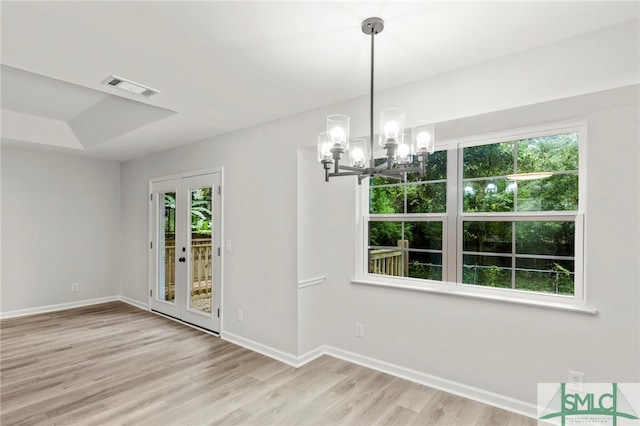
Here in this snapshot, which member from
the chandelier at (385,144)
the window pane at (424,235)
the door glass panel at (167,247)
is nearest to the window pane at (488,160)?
the window pane at (424,235)

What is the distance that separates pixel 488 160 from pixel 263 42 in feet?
6.70

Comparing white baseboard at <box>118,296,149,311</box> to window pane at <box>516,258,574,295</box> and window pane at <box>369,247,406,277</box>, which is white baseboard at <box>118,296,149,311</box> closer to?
window pane at <box>369,247,406,277</box>

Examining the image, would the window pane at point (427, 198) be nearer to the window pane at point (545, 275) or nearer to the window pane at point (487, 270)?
the window pane at point (487, 270)

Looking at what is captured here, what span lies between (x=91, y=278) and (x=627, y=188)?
6.87 m

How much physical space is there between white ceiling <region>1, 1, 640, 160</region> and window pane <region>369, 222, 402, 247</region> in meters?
1.29

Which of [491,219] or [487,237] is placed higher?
[491,219]

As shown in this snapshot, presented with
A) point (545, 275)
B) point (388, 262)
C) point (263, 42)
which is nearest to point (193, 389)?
point (388, 262)

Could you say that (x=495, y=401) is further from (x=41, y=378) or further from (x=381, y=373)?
(x=41, y=378)

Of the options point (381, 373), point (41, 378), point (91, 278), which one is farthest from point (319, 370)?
point (91, 278)

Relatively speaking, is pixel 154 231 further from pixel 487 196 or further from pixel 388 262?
pixel 487 196

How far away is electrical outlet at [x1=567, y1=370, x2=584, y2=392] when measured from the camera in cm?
238

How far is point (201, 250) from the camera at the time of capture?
4590 millimetres

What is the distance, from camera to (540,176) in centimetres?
275

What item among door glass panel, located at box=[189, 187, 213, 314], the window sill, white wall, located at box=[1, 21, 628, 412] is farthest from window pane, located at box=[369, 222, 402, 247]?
door glass panel, located at box=[189, 187, 213, 314]
